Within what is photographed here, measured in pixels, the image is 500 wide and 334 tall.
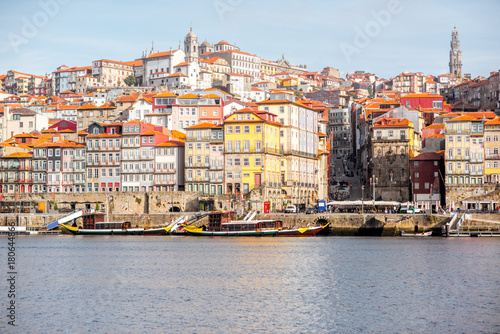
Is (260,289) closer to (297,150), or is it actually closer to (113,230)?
(113,230)

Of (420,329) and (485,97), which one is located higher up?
(485,97)

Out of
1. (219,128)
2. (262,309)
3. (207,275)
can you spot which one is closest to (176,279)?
(207,275)

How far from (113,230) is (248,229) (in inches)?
764

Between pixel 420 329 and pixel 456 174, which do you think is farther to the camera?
pixel 456 174

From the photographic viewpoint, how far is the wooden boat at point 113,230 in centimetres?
10444

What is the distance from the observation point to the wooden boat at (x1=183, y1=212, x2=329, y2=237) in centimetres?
9688

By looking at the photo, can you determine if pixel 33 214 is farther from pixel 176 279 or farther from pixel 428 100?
pixel 428 100

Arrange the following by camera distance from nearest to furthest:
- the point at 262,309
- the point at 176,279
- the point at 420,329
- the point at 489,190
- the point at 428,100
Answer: the point at 420,329, the point at 262,309, the point at 176,279, the point at 489,190, the point at 428,100

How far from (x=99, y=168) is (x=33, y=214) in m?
14.8

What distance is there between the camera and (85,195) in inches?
4542

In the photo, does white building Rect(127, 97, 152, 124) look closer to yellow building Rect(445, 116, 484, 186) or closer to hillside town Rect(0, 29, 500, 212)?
hillside town Rect(0, 29, 500, 212)

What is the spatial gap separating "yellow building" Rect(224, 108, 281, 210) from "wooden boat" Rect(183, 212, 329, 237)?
9.66 meters

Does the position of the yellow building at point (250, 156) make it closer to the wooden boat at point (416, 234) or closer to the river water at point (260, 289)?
the wooden boat at point (416, 234)

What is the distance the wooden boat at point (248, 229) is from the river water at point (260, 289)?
45.1ft
